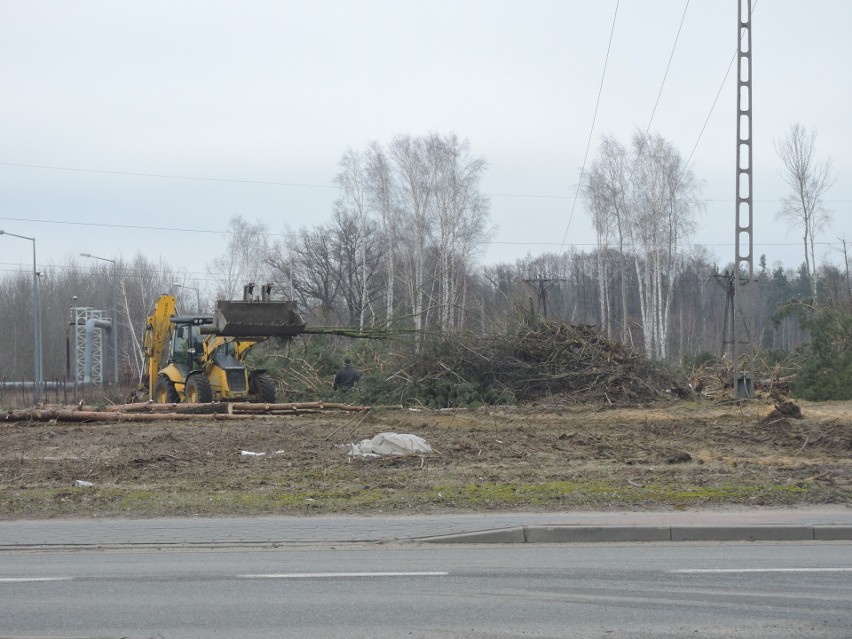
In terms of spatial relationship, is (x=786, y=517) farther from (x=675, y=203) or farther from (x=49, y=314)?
(x=49, y=314)

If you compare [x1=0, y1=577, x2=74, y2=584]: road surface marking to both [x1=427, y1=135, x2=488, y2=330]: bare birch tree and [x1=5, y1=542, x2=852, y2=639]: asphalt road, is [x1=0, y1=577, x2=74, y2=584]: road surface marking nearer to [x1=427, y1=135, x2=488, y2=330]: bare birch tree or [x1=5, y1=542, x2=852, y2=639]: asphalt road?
[x1=5, y1=542, x2=852, y2=639]: asphalt road

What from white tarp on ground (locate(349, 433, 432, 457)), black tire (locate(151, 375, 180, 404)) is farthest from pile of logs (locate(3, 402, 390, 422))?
white tarp on ground (locate(349, 433, 432, 457))

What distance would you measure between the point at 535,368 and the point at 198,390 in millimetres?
9925

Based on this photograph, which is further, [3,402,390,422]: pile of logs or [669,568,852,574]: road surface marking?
[3,402,390,422]: pile of logs

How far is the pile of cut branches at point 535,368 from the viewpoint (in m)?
28.4

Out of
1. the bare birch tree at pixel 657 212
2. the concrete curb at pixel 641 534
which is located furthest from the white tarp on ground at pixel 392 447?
the bare birch tree at pixel 657 212

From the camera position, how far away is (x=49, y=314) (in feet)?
293

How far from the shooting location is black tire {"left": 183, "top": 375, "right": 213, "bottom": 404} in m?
26.9

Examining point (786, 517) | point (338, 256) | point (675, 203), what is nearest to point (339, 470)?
point (786, 517)

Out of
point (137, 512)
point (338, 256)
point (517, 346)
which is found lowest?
point (137, 512)

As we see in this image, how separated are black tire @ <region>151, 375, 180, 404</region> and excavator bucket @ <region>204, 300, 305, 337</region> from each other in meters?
4.08

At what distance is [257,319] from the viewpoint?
25109 millimetres

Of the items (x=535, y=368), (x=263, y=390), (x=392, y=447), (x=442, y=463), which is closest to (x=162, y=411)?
(x=263, y=390)

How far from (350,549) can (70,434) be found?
13.4 m
